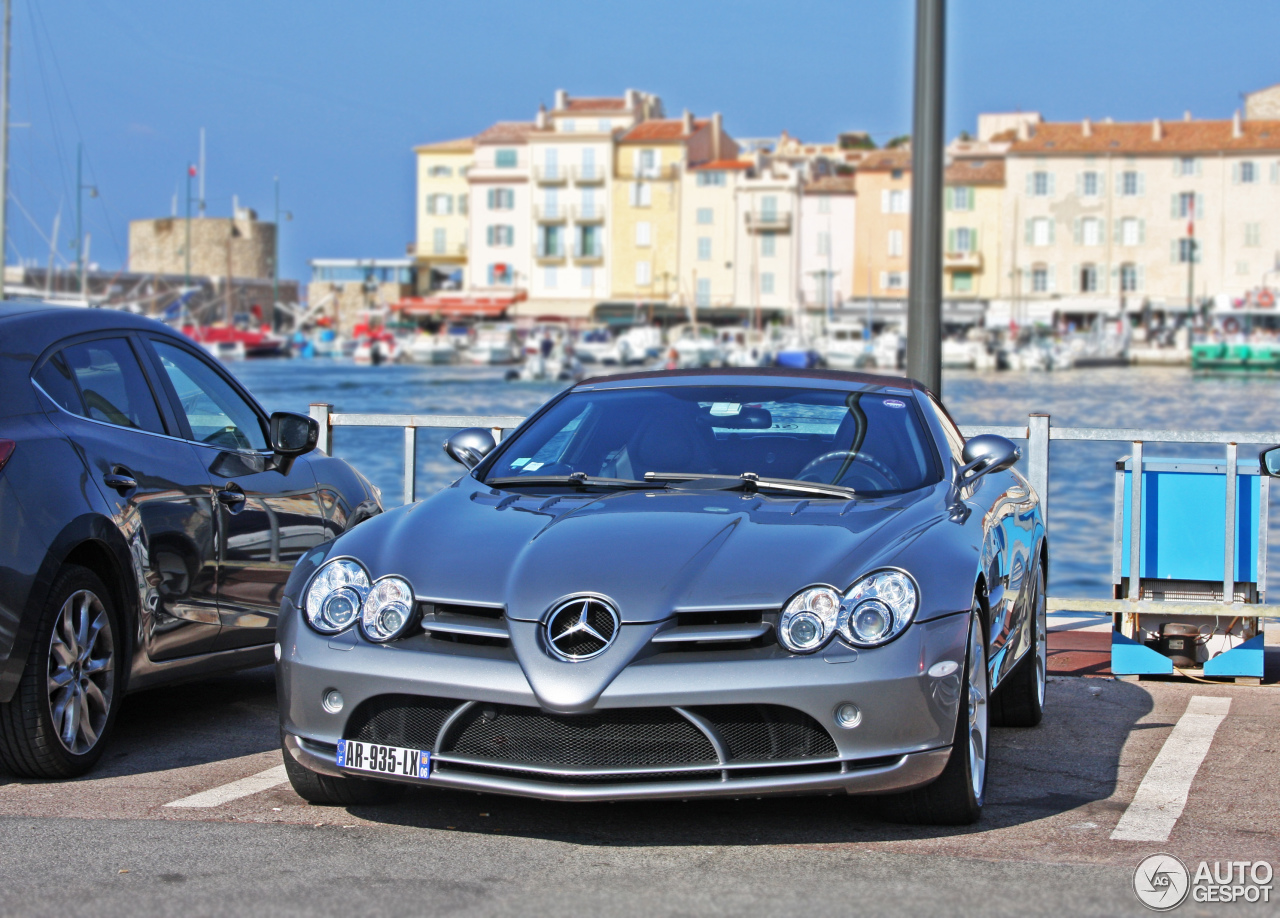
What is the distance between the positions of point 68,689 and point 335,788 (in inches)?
43.8

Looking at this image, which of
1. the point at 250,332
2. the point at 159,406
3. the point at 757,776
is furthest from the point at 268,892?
the point at 250,332

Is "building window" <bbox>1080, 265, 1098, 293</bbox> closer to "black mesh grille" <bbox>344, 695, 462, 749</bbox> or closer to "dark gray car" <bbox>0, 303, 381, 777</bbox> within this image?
"dark gray car" <bbox>0, 303, 381, 777</bbox>

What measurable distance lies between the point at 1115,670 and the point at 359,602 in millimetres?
4372

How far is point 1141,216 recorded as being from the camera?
9775cm

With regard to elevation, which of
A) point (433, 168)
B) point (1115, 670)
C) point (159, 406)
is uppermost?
point (433, 168)

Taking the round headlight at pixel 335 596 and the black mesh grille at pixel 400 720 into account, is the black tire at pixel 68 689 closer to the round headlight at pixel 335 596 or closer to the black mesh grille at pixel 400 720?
the round headlight at pixel 335 596

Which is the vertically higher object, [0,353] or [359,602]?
[0,353]

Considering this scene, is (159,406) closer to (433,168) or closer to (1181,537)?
(1181,537)

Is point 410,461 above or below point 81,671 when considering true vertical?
above

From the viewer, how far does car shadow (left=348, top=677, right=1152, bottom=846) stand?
4.76 meters

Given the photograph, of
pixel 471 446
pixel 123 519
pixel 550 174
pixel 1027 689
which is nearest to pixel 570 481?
pixel 471 446

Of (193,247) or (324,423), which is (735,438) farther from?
(193,247)

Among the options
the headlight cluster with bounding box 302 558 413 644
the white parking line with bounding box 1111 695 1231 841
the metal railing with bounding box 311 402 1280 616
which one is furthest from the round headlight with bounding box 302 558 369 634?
the metal railing with bounding box 311 402 1280 616

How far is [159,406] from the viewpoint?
6426 millimetres
